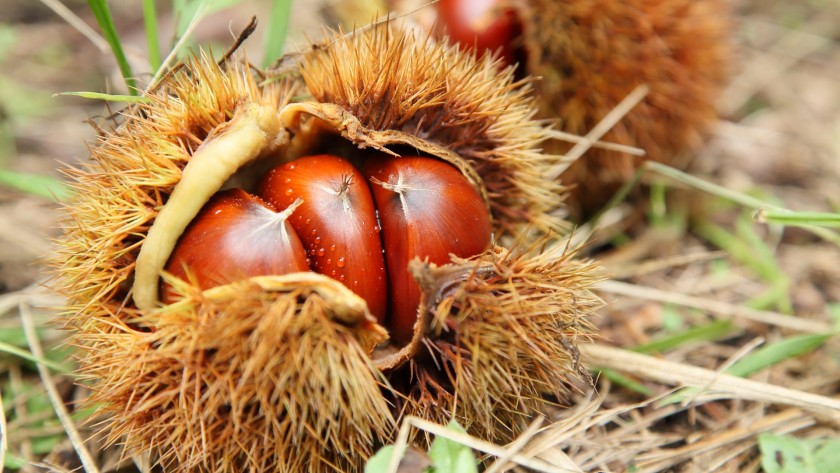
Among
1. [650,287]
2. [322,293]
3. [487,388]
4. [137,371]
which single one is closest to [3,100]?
[137,371]

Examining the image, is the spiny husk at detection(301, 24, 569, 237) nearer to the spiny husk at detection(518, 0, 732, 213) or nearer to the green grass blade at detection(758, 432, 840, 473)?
the spiny husk at detection(518, 0, 732, 213)

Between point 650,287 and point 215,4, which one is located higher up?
point 215,4

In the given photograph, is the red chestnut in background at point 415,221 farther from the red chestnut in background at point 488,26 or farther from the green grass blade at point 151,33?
the red chestnut in background at point 488,26

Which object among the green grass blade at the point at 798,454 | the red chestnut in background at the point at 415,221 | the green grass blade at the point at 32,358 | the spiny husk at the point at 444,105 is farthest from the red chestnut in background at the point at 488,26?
the green grass blade at the point at 32,358

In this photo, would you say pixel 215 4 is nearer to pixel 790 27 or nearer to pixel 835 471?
pixel 835 471

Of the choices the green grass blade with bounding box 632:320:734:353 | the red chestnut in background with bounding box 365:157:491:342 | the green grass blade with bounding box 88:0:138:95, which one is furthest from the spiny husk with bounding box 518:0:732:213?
the green grass blade with bounding box 88:0:138:95

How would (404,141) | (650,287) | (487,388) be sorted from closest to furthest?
(487,388) → (404,141) → (650,287)
